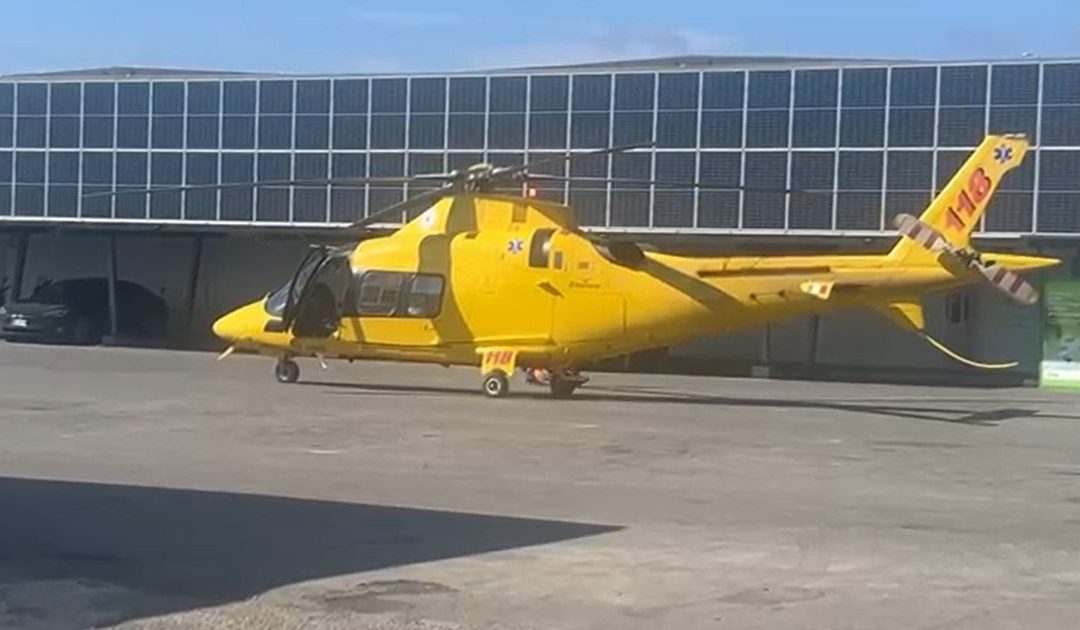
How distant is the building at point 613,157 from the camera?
36156mm

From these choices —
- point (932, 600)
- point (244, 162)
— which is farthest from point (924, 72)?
point (932, 600)

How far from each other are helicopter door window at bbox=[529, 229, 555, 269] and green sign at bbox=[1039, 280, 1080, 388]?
13.2 meters

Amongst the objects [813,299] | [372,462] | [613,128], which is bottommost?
[372,462]

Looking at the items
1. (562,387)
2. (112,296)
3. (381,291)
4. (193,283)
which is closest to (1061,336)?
(562,387)

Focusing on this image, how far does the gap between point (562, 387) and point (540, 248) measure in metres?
2.24

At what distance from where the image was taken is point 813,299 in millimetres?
24766

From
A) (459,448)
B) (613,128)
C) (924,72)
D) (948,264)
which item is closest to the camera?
(459,448)

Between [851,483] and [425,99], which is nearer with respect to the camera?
[851,483]

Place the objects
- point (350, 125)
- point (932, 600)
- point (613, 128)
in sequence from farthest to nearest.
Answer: point (350, 125) < point (613, 128) < point (932, 600)

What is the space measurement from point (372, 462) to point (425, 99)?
2463 centimetres

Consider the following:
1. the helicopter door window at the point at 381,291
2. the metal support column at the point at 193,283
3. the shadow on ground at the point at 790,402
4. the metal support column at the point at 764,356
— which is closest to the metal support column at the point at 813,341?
the metal support column at the point at 764,356

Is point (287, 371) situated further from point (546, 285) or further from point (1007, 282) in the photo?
point (1007, 282)

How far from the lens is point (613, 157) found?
3928 cm

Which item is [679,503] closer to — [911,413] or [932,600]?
[932,600]
